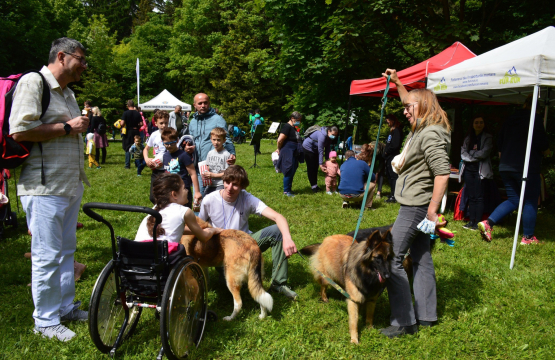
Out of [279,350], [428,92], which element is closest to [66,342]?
[279,350]

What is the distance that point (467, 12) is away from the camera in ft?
36.9

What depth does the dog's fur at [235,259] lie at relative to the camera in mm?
3180

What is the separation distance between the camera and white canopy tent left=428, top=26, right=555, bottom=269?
4621 millimetres

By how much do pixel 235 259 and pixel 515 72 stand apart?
4.52 meters

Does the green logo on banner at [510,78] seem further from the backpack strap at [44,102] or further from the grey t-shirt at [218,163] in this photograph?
the backpack strap at [44,102]

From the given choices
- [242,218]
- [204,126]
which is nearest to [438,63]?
[204,126]

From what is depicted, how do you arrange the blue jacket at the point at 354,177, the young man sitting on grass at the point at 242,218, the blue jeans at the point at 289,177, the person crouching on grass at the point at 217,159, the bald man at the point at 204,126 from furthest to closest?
the blue jeans at the point at 289,177 < the blue jacket at the point at 354,177 < the bald man at the point at 204,126 < the person crouching on grass at the point at 217,159 < the young man sitting on grass at the point at 242,218

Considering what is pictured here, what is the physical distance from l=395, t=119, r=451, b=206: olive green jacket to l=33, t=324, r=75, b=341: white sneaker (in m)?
2.98

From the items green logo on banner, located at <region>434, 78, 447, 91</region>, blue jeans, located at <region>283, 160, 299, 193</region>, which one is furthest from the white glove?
blue jeans, located at <region>283, 160, 299, 193</region>

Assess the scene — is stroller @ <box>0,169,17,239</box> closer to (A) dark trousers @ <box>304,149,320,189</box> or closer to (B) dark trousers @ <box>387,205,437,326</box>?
(B) dark trousers @ <box>387,205,437,326</box>

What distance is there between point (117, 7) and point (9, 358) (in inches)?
2312

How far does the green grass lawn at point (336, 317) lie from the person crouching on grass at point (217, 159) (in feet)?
4.30

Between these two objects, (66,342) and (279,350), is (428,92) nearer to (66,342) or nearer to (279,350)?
(279,350)

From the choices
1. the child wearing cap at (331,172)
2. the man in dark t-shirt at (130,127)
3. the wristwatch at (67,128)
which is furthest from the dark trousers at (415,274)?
the man in dark t-shirt at (130,127)
